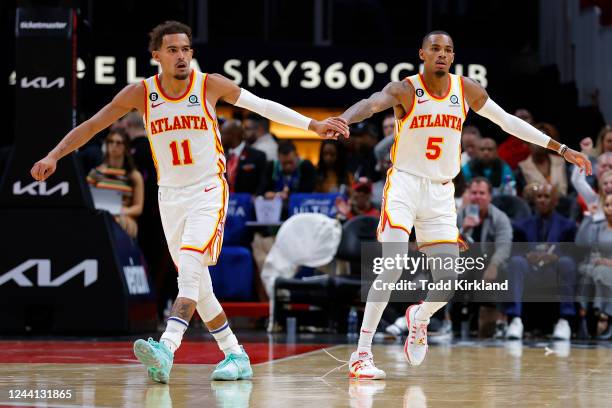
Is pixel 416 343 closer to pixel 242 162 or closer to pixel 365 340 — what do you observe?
pixel 365 340

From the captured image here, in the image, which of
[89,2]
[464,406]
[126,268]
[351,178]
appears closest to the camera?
[464,406]

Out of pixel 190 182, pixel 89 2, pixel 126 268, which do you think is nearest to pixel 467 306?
pixel 126 268

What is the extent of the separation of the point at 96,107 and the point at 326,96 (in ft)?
11.4

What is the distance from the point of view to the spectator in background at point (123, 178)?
41.1ft

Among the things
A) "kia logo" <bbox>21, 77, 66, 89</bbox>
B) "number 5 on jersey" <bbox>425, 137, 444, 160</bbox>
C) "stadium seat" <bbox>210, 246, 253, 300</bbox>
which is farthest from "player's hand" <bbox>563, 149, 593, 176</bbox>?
"stadium seat" <bbox>210, 246, 253, 300</bbox>

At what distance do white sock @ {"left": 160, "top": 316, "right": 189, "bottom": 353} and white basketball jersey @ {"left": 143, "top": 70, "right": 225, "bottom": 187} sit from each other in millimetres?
864

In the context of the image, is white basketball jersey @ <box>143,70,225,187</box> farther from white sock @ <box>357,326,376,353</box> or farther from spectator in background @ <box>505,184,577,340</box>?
spectator in background @ <box>505,184,577,340</box>

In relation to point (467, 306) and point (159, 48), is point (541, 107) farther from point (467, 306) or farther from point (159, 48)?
point (159, 48)

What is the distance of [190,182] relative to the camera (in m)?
7.32

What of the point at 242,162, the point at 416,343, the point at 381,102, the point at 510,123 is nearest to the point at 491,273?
the point at 242,162

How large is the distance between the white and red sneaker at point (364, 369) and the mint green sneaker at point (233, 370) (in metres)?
0.67

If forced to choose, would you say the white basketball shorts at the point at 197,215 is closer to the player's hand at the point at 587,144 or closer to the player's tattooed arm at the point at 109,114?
the player's tattooed arm at the point at 109,114

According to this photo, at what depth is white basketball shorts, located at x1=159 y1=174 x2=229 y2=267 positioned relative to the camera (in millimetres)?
7203

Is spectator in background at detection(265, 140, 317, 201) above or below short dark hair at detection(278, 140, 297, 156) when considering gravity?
below
